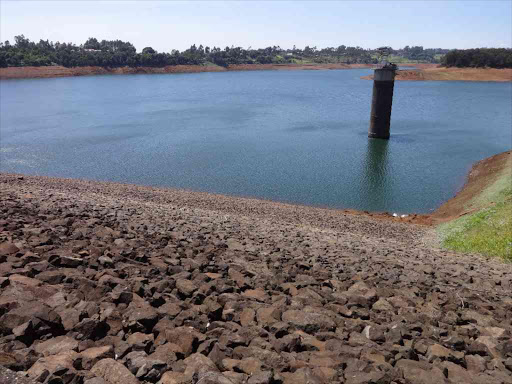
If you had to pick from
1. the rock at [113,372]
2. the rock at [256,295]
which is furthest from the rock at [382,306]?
the rock at [113,372]

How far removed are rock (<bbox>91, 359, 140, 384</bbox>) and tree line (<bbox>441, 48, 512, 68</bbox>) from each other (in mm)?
154111

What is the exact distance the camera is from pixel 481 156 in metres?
40.9

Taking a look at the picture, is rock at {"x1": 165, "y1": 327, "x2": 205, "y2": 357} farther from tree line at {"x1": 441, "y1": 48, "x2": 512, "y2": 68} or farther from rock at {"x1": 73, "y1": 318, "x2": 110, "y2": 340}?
tree line at {"x1": 441, "y1": 48, "x2": 512, "y2": 68}

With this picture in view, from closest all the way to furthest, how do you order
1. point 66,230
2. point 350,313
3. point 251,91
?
point 350,313, point 66,230, point 251,91

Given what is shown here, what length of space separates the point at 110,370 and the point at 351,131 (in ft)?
163

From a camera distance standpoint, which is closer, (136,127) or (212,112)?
(136,127)

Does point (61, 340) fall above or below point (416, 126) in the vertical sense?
above

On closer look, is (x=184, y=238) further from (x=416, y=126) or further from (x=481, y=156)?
(x=416, y=126)

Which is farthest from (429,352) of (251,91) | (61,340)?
(251,91)

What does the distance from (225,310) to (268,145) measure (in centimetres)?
3724

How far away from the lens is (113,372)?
16.4 ft

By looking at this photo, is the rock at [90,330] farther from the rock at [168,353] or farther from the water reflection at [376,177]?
the water reflection at [376,177]

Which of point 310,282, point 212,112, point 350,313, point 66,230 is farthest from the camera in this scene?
point 212,112

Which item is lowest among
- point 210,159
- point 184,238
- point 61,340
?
point 210,159
